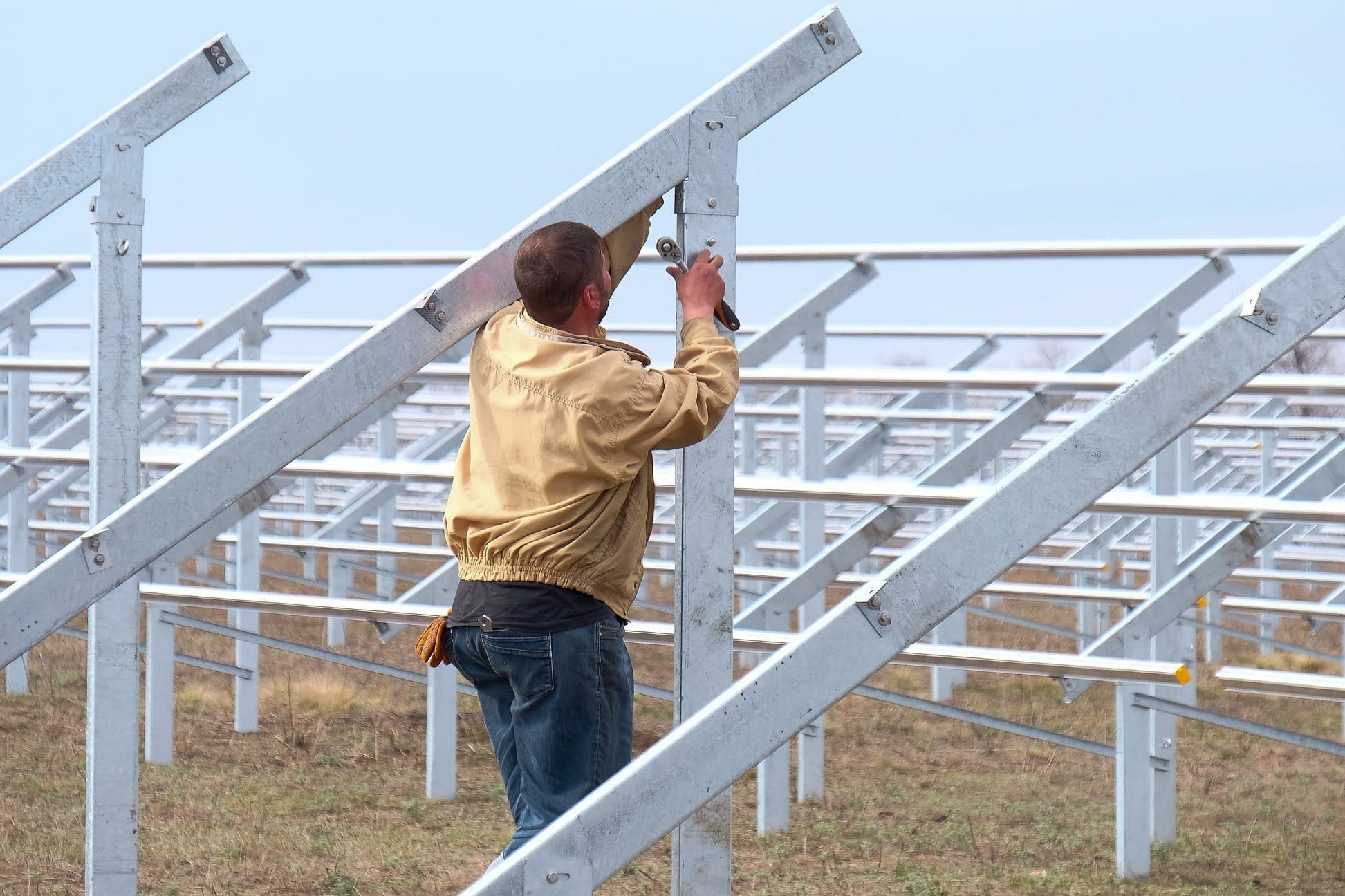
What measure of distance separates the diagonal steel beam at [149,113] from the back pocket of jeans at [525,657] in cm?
122

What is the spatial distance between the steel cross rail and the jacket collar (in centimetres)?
69

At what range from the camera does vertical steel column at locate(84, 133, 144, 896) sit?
101 inches

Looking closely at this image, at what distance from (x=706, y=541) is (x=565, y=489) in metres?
0.21

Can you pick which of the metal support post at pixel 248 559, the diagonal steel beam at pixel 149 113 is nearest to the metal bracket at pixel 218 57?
the diagonal steel beam at pixel 149 113

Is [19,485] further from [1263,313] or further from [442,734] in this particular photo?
[1263,313]

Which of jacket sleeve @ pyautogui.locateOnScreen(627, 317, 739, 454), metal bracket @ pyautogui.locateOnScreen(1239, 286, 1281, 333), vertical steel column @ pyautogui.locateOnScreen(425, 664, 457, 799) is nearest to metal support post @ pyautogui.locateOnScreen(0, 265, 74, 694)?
vertical steel column @ pyautogui.locateOnScreen(425, 664, 457, 799)

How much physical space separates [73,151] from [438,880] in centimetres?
191

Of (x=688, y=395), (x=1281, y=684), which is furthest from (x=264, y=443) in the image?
(x=1281, y=684)

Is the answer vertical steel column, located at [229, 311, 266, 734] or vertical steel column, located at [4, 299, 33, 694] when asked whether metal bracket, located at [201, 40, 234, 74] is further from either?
vertical steel column, located at [4, 299, 33, 694]

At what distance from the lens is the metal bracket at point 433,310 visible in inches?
76.3

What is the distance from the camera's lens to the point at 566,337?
2.07 m

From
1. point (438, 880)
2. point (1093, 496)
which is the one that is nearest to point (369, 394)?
point (1093, 496)

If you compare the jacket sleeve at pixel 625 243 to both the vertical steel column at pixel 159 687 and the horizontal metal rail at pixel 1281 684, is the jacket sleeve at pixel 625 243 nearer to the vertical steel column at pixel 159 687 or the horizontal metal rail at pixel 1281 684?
the horizontal metal rail at pixel 1281 684

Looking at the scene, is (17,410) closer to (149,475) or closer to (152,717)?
(149,475)
